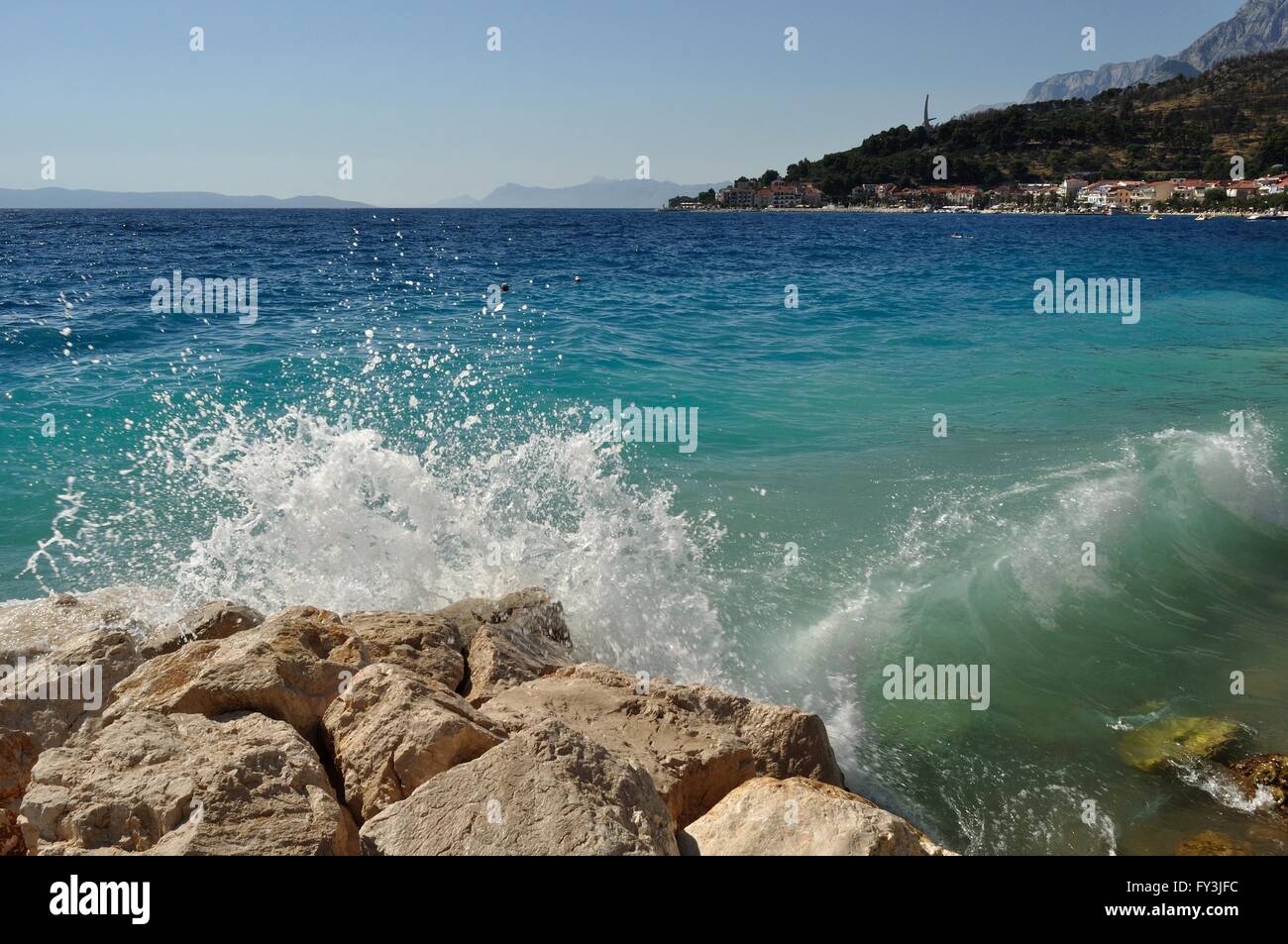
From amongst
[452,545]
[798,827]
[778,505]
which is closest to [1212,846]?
[798,827]

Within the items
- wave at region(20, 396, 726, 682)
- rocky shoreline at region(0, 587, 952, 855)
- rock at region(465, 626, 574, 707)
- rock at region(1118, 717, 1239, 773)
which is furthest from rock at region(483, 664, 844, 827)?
rock at region(1118, 717, 1239, 773)

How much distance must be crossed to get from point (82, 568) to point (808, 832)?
740cm

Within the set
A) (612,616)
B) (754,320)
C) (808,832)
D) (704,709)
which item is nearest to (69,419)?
(612,616)

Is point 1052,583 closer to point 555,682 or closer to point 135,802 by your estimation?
point 555,682

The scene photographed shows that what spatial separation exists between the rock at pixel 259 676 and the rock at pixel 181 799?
514 millimetres

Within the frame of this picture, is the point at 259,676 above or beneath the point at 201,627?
above

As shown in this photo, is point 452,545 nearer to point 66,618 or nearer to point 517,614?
point 517,614

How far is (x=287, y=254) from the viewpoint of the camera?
1460 inches

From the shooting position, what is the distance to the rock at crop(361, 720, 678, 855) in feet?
10.3

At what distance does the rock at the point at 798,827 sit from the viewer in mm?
3490

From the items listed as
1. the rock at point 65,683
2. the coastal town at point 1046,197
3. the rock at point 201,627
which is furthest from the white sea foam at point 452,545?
the coastal town at point 1046,197

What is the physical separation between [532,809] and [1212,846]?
4.13 metres

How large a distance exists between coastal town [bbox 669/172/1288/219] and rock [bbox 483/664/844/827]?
4571 inches

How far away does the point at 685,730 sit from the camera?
15.7 feet
